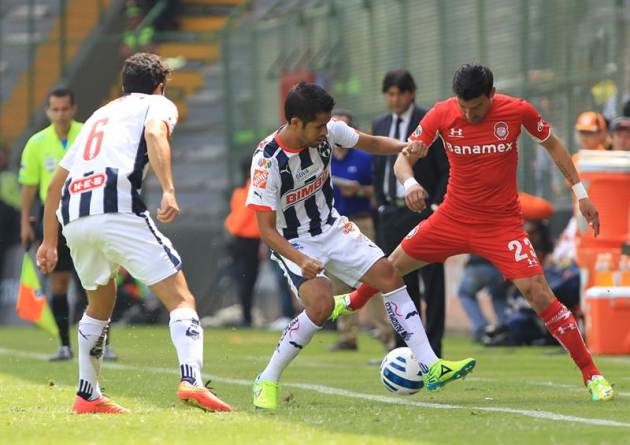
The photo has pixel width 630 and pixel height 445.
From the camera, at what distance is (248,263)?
70.3ft

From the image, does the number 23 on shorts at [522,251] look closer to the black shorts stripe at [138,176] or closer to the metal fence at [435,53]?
the black shorts stripe at [138,176]

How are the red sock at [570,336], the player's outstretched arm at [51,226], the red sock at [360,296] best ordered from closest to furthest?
the player's outstretched arm at [51,226] < the red sock at [570,336] < the red sock at [360,296]

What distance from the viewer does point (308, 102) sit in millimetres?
8898

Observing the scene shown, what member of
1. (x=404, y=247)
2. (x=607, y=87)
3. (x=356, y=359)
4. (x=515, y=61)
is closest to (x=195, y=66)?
(x=515, y=61)

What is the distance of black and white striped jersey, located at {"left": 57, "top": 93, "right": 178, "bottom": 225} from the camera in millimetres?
8477

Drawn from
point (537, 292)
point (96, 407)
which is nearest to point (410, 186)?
point (537, 292)

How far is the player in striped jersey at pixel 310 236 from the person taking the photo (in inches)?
352

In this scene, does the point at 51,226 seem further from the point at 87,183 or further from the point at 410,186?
the point at 410,186

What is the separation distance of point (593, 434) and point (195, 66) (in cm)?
1854

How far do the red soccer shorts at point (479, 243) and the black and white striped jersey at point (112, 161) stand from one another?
2053 mm

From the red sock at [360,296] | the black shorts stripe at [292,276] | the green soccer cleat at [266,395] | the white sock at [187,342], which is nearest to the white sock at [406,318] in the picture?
the red sock at [360,296]

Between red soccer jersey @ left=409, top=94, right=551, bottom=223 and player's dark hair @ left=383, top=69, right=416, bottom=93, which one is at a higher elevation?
player's dark hair @ left=383, top=69, right=416, bottom=93

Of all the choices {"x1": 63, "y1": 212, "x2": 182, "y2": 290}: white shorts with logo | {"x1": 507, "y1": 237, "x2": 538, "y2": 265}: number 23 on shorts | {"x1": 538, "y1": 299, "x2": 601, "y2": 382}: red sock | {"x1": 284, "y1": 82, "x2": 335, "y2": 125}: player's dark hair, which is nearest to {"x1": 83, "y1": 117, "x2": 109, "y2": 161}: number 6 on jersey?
{"x1": 63, "y1": 212, "x2": 182, "y2": 290}: white shorts with logo

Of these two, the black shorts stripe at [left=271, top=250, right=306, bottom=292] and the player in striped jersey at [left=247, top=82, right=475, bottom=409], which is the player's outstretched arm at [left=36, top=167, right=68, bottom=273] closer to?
the player in striped jersey at [left=247, top=82, right=475, bottom=409]
